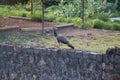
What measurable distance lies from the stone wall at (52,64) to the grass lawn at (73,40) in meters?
3.50

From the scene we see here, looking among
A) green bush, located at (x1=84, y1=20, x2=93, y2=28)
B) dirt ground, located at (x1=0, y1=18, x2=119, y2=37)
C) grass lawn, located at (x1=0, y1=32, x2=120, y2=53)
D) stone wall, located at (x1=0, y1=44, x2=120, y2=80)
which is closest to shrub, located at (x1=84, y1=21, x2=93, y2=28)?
green bush, located at (x1=84, y1=20, x2=93, y2=28)

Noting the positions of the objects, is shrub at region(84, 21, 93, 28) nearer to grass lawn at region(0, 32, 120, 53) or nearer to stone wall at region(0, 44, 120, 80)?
grass lawn at region(0, 32, 120, 53)

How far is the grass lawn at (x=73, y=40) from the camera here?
10.8 meters

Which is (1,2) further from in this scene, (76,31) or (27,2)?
(76,31)

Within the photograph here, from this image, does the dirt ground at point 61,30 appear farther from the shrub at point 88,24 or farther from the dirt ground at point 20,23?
the shrub at point 88,24

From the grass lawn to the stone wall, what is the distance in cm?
350

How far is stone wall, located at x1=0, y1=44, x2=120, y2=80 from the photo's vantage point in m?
6.16

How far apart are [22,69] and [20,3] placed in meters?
15.8

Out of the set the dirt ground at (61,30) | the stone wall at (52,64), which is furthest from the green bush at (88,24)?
the stone wall at (52,64)

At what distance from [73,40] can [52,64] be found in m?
5.05

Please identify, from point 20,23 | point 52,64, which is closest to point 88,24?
point 20,23

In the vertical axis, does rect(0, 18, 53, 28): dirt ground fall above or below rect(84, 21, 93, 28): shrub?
above

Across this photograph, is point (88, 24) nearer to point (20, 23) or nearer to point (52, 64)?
point (20, 23)

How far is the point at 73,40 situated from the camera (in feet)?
38.1
